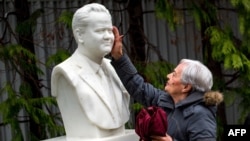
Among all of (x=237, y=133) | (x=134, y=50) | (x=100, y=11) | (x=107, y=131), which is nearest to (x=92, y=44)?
(x=100, y=11)

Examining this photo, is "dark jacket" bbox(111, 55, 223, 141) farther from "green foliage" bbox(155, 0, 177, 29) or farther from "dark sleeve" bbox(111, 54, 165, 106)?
"green foliage" bbox(155, 0, 177, 29)

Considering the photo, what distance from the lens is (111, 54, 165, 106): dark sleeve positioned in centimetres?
367

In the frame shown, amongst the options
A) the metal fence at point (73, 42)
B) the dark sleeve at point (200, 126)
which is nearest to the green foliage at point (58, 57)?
the metal fence at point (73, 42)

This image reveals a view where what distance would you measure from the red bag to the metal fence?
2172 mm

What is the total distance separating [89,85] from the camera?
3.56 metres

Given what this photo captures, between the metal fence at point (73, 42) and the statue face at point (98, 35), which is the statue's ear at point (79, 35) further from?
the metal fence at point (73, 42)

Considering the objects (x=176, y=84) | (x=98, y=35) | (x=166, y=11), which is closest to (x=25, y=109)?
(x=166, y=11)

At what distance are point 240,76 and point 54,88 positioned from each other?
207 cm

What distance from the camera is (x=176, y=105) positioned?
11.2ft

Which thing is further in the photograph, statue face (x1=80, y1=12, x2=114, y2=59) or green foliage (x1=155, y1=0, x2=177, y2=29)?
green foliage (x1=155, y1=0, x2=177, y2=29)

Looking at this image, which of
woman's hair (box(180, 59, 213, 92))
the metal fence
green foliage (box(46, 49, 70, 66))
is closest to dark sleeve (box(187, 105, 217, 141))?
woman's hair (box(180, 59, 213, 92))

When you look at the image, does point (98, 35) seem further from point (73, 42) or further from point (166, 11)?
point (73, 42)

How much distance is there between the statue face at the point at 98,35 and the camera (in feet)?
11.6

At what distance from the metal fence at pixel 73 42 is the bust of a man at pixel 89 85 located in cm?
166
